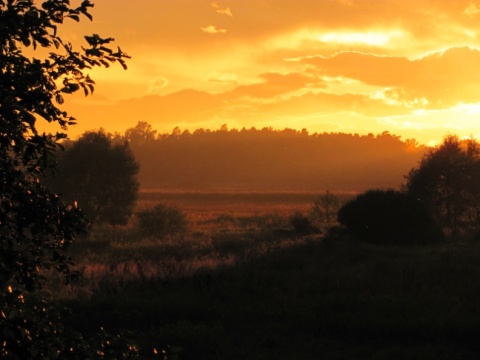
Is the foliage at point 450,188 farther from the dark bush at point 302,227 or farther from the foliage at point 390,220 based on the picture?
the dark bush at point 302,227

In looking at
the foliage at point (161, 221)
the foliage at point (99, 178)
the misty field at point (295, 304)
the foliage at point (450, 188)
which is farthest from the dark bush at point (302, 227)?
the foliage at point (99, 178)

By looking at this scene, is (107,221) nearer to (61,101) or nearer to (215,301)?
(215,301)

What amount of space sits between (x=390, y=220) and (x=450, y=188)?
28.6ft

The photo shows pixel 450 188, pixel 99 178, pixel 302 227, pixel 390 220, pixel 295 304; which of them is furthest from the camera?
pixel 99 178

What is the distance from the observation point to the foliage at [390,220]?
40250 mm

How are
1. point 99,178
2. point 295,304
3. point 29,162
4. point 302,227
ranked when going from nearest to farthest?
point 29,162, point 295,304, point 302,227, point 99,178

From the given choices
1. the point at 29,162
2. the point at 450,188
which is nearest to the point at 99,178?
the point at 450,188

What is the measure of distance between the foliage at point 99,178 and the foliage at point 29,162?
4720 centimetres

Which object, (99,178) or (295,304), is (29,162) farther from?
(99,178)

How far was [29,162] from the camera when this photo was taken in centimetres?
668

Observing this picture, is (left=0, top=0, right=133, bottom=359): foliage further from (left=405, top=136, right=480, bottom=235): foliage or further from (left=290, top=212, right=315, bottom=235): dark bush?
(left=405, top=136, right=480, bottom=235): foliage

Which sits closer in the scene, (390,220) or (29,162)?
(29,162)

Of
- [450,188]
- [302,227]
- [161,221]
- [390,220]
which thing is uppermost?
[450,188]

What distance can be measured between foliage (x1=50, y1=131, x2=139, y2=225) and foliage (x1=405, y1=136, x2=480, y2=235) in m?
22.0
